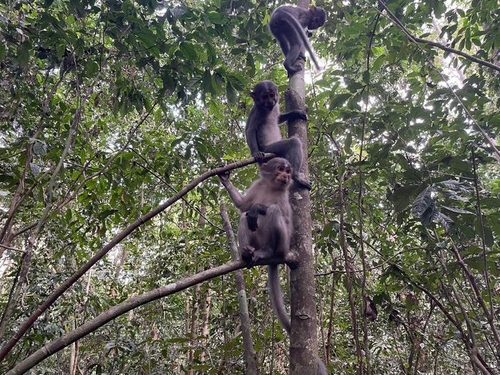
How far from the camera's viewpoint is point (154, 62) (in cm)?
468

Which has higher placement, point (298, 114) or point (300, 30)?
point (300, 30)

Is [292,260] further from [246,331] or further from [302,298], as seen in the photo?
[246,331]

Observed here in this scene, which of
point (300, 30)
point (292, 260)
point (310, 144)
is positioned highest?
point (300, 30)

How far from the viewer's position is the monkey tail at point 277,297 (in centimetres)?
394

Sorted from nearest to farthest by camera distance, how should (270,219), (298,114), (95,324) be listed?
(95,324)
(298,114)
(270,219)

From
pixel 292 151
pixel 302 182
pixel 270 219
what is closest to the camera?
pixel 302 182

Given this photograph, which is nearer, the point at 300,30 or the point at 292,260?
the point at 292,260

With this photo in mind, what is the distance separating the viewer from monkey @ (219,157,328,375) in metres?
3.85

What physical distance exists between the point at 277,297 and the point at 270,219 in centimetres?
84

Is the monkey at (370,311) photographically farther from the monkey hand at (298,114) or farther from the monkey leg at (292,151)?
the monkey hand at (298,114)

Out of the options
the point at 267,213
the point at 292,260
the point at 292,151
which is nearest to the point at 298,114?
the point at 292,151

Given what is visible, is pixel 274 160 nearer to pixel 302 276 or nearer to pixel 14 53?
pixel 302 276

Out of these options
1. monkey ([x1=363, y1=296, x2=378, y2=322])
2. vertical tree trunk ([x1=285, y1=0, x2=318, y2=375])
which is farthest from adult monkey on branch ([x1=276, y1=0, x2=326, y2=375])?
monkey ([x1=363, y1=296, x2=378, y2=322])

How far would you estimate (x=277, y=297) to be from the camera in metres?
4.20
